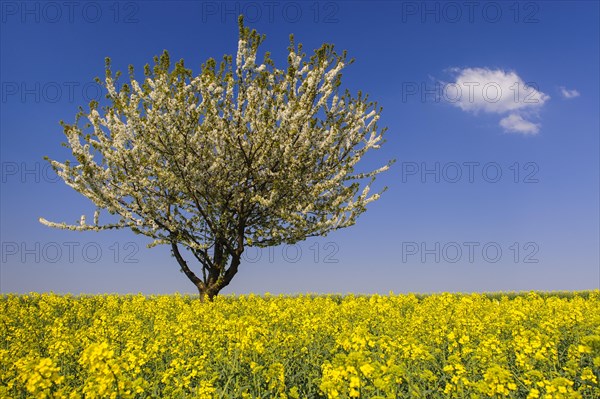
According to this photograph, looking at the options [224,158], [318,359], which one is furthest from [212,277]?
[318,359]

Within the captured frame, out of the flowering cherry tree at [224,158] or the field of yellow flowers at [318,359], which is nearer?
the field of yellow flowers at [318,359]

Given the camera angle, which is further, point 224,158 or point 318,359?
point 224,158

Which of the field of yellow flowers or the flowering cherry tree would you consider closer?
the field of yellow flowers

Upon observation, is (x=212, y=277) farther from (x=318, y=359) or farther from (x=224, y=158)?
(x=318, y=359)

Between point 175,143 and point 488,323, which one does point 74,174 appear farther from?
point 488,323

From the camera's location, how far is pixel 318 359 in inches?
317

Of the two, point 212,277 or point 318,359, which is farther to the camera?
point 212,277

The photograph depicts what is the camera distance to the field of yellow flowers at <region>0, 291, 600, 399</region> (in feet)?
17.5

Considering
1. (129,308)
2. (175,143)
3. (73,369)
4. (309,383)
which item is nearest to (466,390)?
(309,383)

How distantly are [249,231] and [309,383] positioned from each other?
46.2 feet

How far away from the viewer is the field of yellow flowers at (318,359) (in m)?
5.34

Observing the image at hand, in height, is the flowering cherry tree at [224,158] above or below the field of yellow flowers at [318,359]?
above

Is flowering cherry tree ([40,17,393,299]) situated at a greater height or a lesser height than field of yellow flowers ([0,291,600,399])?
greater

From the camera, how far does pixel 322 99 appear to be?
64.7 feet
